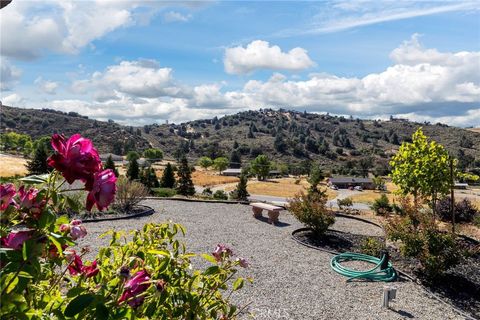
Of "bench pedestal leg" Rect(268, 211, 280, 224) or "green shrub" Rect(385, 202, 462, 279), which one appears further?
"bench pedestal leg" Rect(268, 211, 280, 224)

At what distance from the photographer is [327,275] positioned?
8438 millimetres

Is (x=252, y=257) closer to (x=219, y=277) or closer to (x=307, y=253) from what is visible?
(x=307, y=253)

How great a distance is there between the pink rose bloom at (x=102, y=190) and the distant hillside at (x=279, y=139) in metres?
81.4

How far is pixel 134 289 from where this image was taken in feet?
4.56

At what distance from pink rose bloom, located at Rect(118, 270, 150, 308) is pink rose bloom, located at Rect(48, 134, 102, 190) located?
387 mm

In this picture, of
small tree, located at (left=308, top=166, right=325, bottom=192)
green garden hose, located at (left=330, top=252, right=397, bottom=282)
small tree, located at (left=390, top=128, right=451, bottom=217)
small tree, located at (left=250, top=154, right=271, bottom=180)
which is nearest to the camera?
green garden hose, located at (left=330, top=252, right=397, bottom=282)

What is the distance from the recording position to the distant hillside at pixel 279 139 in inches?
3752

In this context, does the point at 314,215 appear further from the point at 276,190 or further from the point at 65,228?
the point at 276,190

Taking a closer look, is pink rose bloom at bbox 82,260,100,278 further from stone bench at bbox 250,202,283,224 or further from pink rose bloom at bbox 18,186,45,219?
stone bench at bbox 250,202,283,224

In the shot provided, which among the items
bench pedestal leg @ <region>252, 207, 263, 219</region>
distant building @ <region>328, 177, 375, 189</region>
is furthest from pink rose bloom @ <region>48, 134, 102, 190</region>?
distant building @ <region>328, 177, 375, 189</region>

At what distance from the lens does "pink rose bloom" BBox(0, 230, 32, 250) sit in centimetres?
121

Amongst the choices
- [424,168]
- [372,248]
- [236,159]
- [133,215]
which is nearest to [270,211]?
[372,248]

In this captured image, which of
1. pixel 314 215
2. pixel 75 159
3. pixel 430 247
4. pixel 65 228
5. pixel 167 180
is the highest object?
pixel 75 159

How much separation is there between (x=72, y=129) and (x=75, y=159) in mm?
107743
